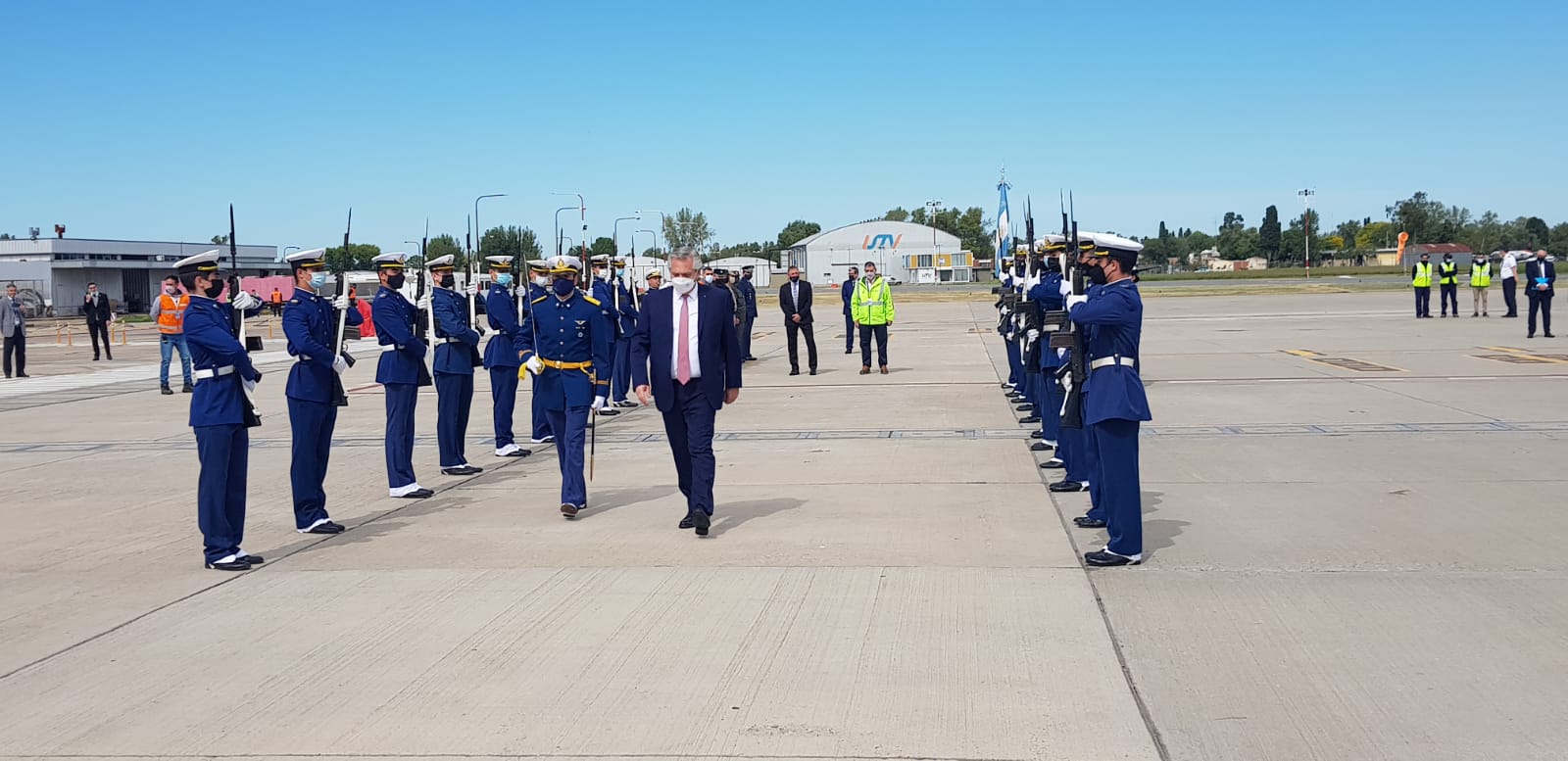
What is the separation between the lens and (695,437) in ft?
27.2

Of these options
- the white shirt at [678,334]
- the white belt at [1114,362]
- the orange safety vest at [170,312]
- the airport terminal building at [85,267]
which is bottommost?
the white belt at [1114,362]

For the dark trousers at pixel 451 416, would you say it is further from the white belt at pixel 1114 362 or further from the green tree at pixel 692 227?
the green tree at pixel 692 227

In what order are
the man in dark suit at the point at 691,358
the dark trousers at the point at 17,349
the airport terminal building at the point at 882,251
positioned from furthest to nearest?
1. the airport terminal building at the point at 882,251
2. the dark trousers at the point at 17,349
3. the man in dark suit at the point at 691,358

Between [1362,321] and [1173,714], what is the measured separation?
29.7 m

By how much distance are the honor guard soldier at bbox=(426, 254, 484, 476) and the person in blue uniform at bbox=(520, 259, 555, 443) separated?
58 centimetres

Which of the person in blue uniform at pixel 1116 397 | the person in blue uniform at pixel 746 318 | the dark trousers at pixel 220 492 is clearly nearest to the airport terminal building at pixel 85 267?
the person in blue uniform at pixel 746 318

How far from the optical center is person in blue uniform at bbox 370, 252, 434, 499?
10.0 m

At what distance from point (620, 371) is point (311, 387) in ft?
25.6

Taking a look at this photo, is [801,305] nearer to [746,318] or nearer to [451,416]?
[746,318]

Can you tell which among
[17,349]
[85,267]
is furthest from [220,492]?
[85,267]

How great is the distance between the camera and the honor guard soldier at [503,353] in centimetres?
1221

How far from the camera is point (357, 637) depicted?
593 centimetres

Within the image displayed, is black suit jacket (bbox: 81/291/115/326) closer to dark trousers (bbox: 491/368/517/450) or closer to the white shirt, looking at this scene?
dark trousers (bbox: 491/368/517/450)

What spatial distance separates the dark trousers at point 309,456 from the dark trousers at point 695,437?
91.2 inches
